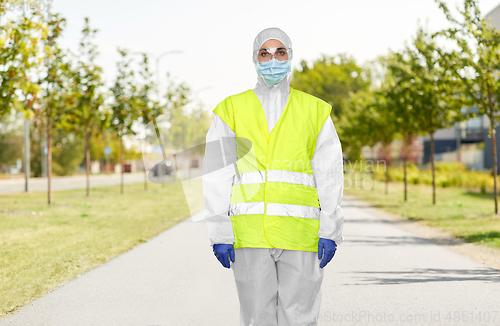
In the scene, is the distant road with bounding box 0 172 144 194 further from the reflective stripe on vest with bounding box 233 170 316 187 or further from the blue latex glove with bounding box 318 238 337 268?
the blue latex glove with bounding box 318 238 337 268

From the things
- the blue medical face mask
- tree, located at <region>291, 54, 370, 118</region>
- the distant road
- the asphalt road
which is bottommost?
Result: the asphalt road

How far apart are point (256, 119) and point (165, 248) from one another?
659 cm

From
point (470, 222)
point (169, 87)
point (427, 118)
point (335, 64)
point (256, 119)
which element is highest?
point (335, 64)

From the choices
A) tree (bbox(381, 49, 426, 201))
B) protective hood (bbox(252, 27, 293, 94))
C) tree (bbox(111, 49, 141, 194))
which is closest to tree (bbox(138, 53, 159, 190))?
tree (bbox(111, 49, 141, 194))

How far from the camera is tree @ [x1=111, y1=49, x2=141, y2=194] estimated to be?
2227 centimetres

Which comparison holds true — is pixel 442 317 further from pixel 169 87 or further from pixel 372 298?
pixel 169 87

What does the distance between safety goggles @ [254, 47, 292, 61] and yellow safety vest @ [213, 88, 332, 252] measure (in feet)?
0.91

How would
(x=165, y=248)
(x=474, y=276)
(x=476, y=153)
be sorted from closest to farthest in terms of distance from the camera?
(x=474, y=276)
(x=165, y=248)
(x=476, y=153)

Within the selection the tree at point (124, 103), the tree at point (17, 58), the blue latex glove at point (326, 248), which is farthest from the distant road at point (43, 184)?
the blue latex glove at point (326, 248)

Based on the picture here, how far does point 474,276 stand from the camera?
269 inches

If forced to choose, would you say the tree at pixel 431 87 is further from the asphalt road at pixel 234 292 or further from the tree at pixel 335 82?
the tree at pixel 335 82

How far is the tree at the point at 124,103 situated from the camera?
22266 millimetres

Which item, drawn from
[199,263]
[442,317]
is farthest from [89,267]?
[442,317]

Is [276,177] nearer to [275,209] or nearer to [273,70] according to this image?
[275,209]
